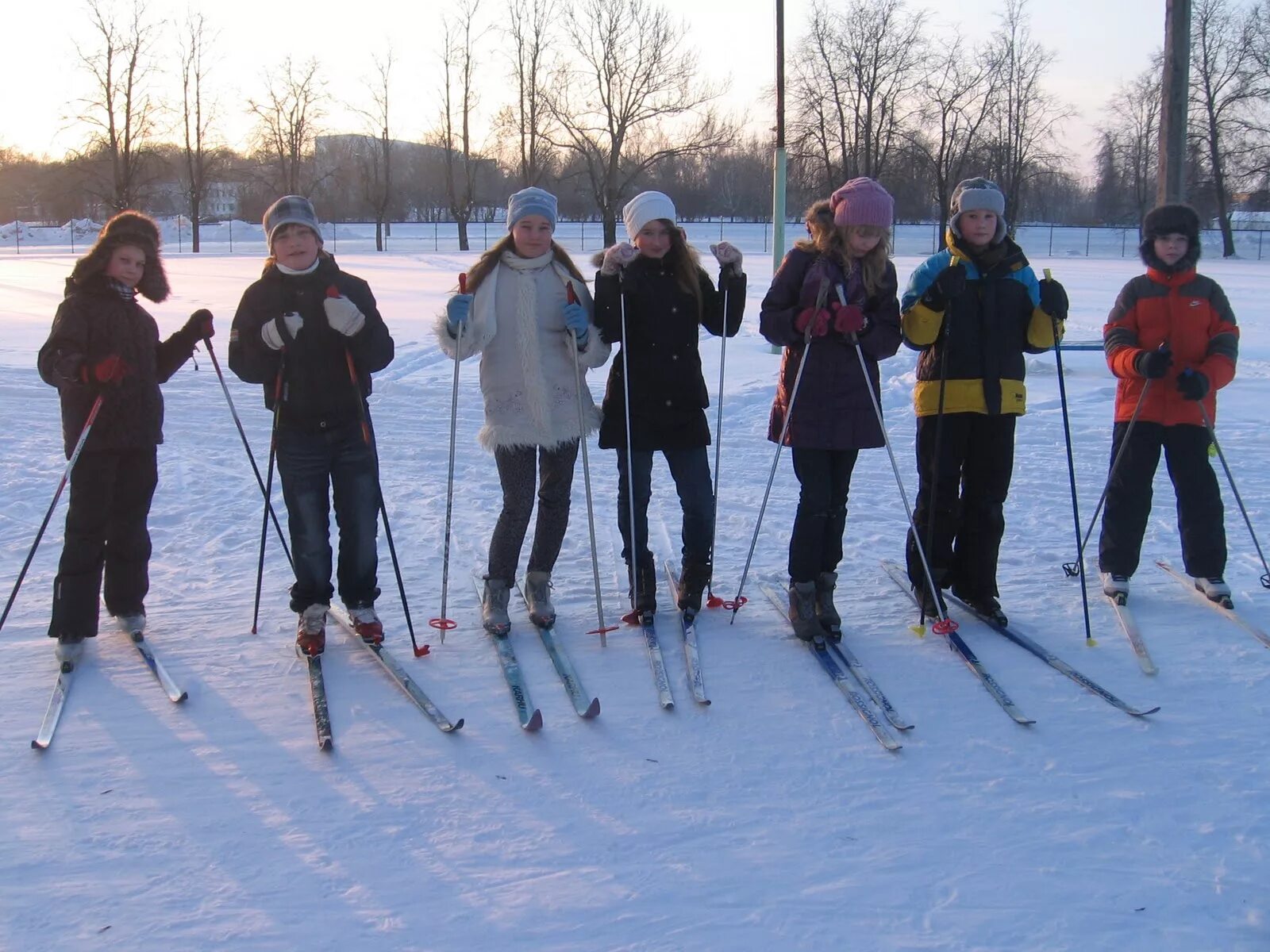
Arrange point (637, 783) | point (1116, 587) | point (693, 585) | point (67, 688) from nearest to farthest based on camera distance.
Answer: point (637, 783) → point (67, 688) → point (693, 585) → point (1116, 587)

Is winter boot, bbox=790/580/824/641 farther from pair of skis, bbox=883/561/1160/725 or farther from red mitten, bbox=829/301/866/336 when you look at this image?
red mitten, bbox=829/301/866/336

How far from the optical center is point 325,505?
3820 millimetres

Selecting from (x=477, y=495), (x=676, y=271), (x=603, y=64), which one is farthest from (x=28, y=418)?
(x=603, y=64)

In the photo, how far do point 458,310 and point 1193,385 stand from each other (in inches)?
110

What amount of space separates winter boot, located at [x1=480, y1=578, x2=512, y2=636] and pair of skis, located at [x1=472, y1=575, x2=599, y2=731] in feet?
0.10

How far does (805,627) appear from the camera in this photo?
12.6ft

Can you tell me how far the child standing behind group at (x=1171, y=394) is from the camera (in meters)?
4.12

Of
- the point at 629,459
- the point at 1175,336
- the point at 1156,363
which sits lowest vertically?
the point at 629,459

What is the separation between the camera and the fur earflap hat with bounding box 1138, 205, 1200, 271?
13.5 ft

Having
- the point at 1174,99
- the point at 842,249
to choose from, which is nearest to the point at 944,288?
the point at 842,249

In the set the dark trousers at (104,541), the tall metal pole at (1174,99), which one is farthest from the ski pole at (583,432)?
the tall metal pole at (1174,99)

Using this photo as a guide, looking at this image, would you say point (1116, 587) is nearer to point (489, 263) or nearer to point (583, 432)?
point (583, 432)

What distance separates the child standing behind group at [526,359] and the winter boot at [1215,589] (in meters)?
2.60

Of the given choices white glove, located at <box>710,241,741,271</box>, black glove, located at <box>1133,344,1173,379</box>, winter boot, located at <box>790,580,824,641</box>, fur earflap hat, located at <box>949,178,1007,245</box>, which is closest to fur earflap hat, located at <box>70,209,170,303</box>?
white glove, located at <box>710,241,741,271</box>
